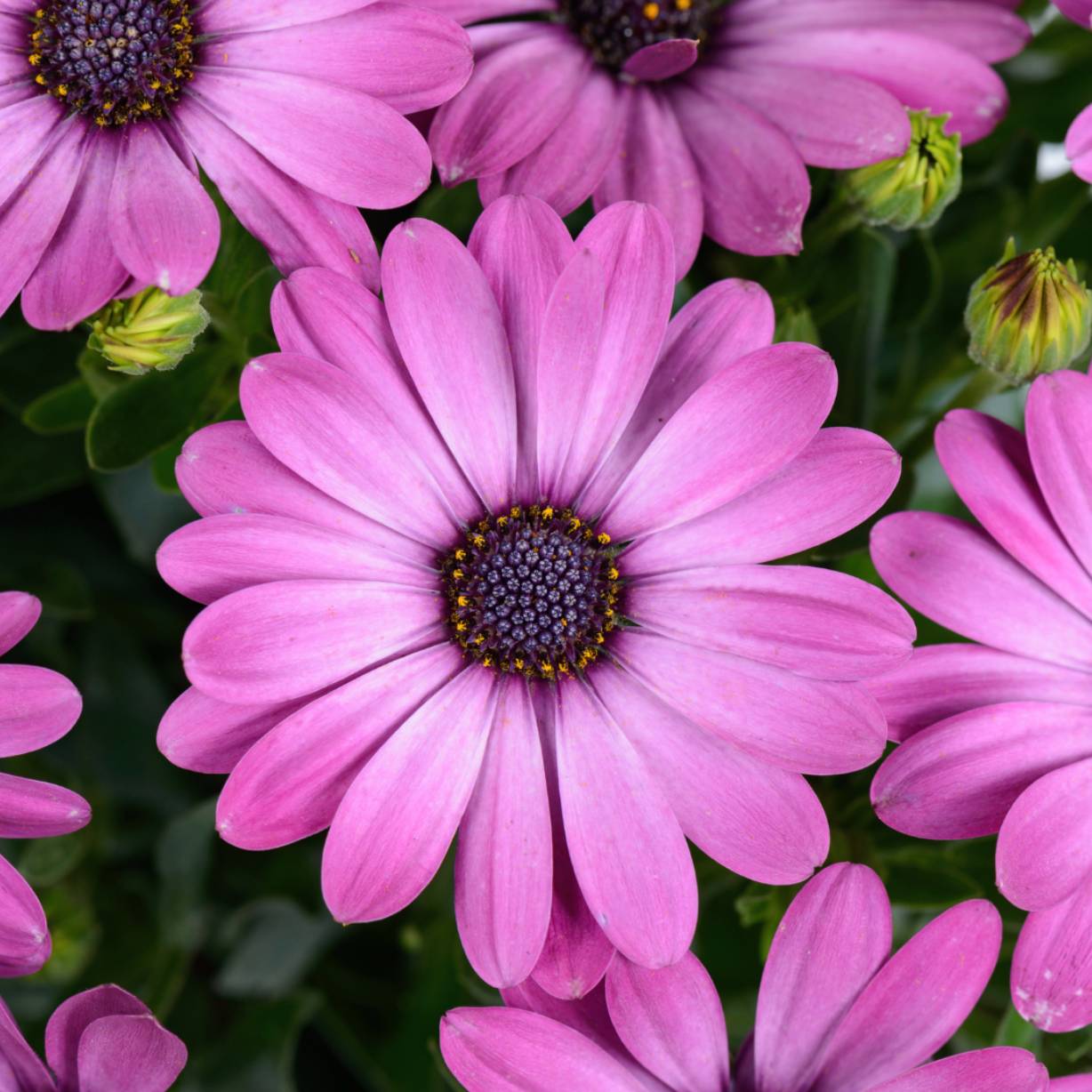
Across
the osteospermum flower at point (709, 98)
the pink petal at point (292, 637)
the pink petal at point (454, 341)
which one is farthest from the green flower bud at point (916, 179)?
the pink petal at point (292, 637)

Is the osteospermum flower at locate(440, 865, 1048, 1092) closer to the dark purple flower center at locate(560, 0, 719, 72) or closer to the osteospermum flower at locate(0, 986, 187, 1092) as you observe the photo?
the osteospermum flower at locate(0, 986, 187, 1092)

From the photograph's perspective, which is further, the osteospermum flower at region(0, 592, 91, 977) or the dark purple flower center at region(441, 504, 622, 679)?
the dark purple flower center at region(441, 504, 622, 679)

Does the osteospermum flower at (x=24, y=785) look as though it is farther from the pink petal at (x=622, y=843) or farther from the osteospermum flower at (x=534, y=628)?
the pink petal at (x=622, y=843)

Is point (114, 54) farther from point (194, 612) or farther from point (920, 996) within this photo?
point (920, 996)

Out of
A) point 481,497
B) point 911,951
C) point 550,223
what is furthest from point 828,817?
point 550,223

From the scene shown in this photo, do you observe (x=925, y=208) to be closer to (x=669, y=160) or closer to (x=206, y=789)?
(x=669, y=160)

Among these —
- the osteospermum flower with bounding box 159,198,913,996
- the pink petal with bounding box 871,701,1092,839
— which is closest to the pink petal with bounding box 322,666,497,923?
the osteospermum flower with bounding box 159,198,913,996
